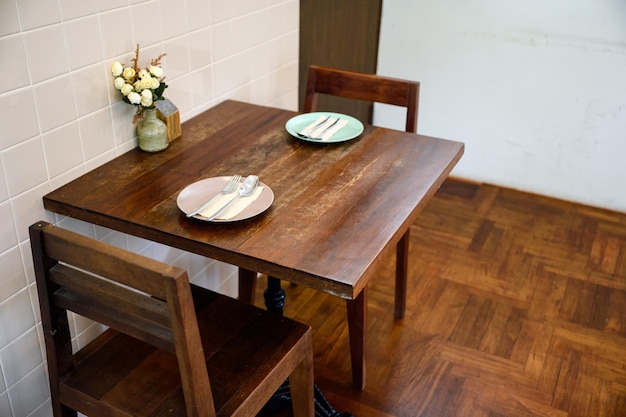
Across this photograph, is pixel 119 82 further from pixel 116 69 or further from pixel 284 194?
pixel 284 194

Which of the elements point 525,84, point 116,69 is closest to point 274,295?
point 116,69

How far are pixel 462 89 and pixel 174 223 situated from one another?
215 cm

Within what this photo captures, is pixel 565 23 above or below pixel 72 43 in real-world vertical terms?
below

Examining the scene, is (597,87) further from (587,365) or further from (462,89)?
(587,365)

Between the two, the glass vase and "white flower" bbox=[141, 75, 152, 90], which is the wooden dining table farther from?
"white flower" bbox=[141, 75, 152, 90]

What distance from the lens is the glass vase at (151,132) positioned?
5.46ft

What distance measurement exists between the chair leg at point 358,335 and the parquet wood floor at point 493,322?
6 centimetres

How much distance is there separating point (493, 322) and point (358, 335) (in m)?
0.63

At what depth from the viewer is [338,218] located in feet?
4.64

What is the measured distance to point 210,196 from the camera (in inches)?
57.4

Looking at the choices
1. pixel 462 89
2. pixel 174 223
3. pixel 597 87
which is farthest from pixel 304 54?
pixel 174 223

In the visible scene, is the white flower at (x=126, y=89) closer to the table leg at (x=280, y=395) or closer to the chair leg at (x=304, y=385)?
the table leg at (x=280, y=395)

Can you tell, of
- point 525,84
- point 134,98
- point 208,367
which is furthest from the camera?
point 525,84

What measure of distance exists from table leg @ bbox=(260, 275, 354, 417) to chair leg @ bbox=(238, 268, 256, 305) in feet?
Answer: 0.83
